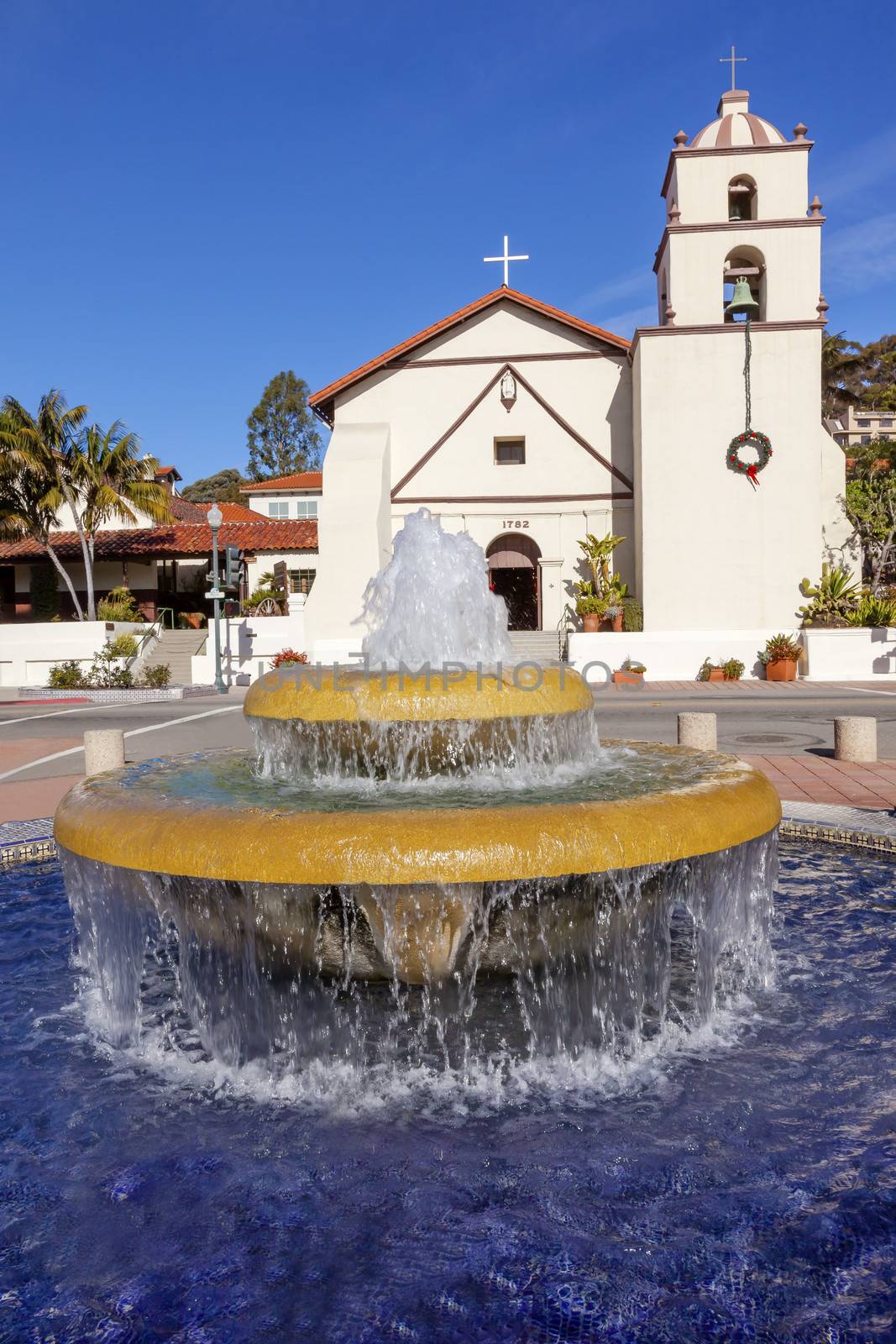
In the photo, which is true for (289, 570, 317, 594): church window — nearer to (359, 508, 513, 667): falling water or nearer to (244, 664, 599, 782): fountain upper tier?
(359, 508, 513, 667): falling water

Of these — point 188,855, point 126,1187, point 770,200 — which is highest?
point 770,200

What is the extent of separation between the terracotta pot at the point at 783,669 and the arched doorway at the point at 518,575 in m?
7.41

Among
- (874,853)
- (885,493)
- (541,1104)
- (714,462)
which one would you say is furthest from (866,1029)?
(885,493)

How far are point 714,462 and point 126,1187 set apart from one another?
2404cm

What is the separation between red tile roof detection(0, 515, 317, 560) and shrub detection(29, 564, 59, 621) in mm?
645

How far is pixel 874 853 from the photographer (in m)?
6.52

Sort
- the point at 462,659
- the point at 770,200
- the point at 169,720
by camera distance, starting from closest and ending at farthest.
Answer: the point at 462,659, the point at 169,720, the point at 770,200

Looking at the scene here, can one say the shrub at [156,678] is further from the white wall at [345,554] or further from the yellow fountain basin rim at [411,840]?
the yellow fountain basin rim at [411,840]

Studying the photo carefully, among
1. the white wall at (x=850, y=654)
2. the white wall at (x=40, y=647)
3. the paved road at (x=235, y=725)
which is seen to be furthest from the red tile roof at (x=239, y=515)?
the white wall at (x=850, y=654)

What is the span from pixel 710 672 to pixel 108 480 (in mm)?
19766

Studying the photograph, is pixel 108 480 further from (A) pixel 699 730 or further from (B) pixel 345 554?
(A) pixel 699 730

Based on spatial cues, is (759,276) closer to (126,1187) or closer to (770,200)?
(770,200)

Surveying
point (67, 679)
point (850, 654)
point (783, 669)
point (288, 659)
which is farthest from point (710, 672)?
point (67, 679)

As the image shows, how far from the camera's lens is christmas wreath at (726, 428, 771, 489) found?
79.3 feet
